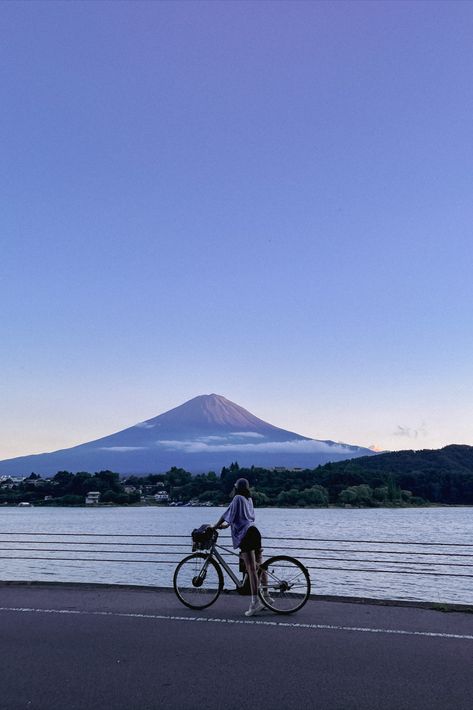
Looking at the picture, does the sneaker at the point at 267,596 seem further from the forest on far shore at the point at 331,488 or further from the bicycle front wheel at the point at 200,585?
the forest on far shore at the point at 331,488

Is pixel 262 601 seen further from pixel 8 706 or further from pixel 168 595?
pixel 8 706

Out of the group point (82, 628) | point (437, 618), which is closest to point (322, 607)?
point (437, 618)

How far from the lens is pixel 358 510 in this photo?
14162 centimetres

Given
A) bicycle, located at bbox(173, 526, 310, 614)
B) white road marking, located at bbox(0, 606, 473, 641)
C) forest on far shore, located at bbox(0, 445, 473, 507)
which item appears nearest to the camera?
white road marking, located at bbox(0, 606, 473, 641)

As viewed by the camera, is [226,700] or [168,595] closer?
[226,700]

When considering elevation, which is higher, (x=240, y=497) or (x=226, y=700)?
(x=240, y=497)

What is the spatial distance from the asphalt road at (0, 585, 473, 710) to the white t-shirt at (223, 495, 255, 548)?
0.89 metres

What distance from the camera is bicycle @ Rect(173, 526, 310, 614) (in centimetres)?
818

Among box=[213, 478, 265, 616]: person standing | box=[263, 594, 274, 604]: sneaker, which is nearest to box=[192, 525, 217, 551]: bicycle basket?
box=[213, 478, 265, 616]: person standing

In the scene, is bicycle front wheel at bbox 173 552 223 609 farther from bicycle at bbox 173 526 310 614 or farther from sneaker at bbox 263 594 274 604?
sneaker at bbox 263 594 274 604

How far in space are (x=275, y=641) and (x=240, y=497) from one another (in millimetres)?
2140

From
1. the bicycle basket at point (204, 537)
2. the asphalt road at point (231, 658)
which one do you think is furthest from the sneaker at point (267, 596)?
the bicycle basket at point (204, 537)

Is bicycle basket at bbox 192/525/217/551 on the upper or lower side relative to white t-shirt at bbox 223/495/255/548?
lower

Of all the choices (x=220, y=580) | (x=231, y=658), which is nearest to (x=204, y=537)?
(x=220, y=580)
